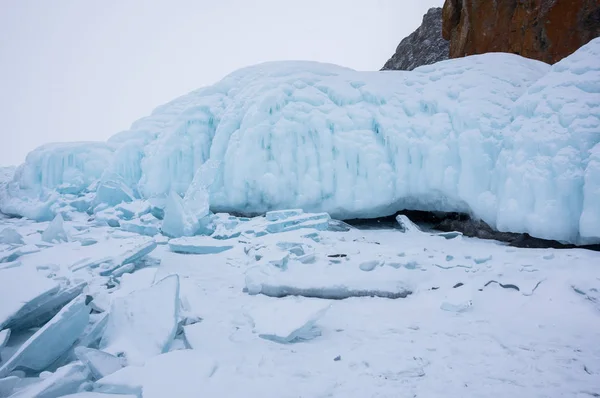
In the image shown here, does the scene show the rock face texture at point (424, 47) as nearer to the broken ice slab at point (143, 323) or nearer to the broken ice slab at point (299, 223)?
the broken ice slab at point (299, 223)

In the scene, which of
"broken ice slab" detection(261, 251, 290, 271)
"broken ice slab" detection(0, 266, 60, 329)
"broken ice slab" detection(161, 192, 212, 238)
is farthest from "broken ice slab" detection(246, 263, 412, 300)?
"broken ice slab" detection(161, 192, 212, 238)

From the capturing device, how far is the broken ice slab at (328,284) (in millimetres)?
2699

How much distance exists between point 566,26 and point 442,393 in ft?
38.5

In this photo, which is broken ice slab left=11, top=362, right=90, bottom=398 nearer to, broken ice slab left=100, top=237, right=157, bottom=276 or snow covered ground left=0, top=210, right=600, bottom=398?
snow covered ground left=0, top=210, right=600, bottom=398

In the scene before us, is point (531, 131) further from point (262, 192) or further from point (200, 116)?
point (200, 116)

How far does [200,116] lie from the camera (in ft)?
22.7

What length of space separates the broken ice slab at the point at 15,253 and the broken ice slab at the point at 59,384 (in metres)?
2.58

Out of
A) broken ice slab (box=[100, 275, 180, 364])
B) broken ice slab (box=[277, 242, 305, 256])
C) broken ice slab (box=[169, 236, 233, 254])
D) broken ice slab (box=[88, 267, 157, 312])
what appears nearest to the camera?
broken ice slab (box=[100, 275, 180, 364])

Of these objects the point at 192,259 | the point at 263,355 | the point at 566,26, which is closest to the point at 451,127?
the point at 192,259

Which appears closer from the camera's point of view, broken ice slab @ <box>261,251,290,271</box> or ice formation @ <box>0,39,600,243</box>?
broken ice slab @ <box>261,251,290,271</box>

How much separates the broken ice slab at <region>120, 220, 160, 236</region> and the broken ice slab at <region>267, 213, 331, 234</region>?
1.89 meters

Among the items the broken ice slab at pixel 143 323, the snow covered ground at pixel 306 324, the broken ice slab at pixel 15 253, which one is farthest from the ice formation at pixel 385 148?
the broken ice slab at pixel 143 323

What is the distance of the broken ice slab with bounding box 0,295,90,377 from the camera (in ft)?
5.00

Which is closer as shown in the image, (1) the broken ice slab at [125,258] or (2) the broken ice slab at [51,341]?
(2) the broken ice slab at [51,341]
